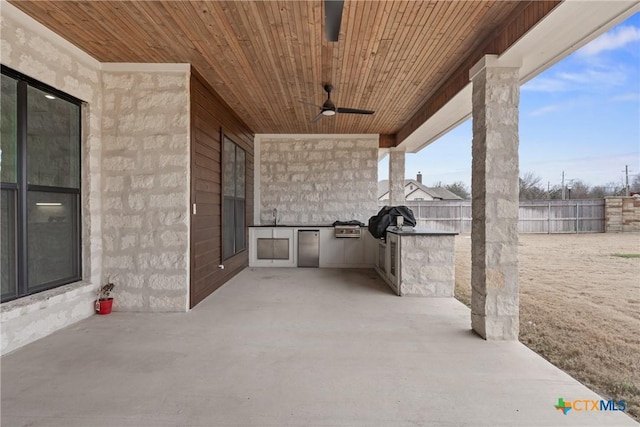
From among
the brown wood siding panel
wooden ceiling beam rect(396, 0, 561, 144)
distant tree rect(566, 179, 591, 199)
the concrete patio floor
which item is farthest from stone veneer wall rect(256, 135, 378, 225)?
distant tree rect(566, 179, 591, 199)

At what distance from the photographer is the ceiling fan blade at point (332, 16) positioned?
2.11 metres

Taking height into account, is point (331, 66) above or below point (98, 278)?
above

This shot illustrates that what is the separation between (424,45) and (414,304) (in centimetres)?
308

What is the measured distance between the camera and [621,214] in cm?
980

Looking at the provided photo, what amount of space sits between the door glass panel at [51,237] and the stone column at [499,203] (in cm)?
427

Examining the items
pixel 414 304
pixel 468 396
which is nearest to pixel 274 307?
pixel 414 304

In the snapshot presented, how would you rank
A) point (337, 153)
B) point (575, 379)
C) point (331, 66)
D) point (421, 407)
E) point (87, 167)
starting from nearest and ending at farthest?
point (421, 407) < point (575, 379) < point (87, 167) < point (331, 66) < point (337, 153)

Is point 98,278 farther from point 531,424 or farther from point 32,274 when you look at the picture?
point 531,424

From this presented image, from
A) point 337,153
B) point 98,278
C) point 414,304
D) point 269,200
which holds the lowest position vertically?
point 414,304

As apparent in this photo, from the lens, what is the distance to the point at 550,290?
4645 mm

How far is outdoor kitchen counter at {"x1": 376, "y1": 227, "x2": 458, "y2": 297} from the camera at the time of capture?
429cm

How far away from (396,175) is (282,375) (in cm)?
602

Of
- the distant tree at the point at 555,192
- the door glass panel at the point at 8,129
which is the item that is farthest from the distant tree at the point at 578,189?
the door glass panel at the point at 8,129

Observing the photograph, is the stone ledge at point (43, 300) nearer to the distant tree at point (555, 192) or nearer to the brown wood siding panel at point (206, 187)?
the brown wood siding panel at point (206, 187)
